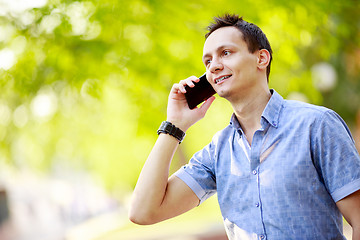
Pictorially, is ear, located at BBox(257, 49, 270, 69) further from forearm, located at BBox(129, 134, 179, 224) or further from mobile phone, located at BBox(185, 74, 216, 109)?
forearm, located at BBox(129, 134, 179, 224)

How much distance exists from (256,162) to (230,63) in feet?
1.59

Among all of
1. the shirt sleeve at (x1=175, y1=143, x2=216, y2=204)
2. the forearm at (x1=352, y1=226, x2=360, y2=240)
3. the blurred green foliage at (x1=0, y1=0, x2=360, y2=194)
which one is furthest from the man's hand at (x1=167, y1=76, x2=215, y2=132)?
the blurred green foliage at (x1=0, y1=0, x2=360, y2=194)

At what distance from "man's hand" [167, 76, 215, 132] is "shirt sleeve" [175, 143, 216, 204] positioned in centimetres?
19

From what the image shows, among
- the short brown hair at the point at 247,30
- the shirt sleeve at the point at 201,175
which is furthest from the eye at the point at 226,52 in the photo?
the shirt sleeve at the point at 201,175

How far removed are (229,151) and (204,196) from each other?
0.30m

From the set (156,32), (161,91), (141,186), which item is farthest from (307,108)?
(161,91)

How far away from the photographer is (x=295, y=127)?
72.6 inches

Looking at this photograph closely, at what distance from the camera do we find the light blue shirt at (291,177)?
171cm

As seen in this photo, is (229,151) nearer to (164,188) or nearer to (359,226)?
(164,188)

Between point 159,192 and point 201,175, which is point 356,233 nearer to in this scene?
point 201,175

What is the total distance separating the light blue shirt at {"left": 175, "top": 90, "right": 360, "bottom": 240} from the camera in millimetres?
1709

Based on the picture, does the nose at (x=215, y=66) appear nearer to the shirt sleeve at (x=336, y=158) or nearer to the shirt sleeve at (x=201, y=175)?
the shirt sleeve at (x=201, y=175)

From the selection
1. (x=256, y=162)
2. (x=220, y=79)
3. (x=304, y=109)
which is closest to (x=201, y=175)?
(x=256, y=162)

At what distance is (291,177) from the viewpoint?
1760 millimetres
